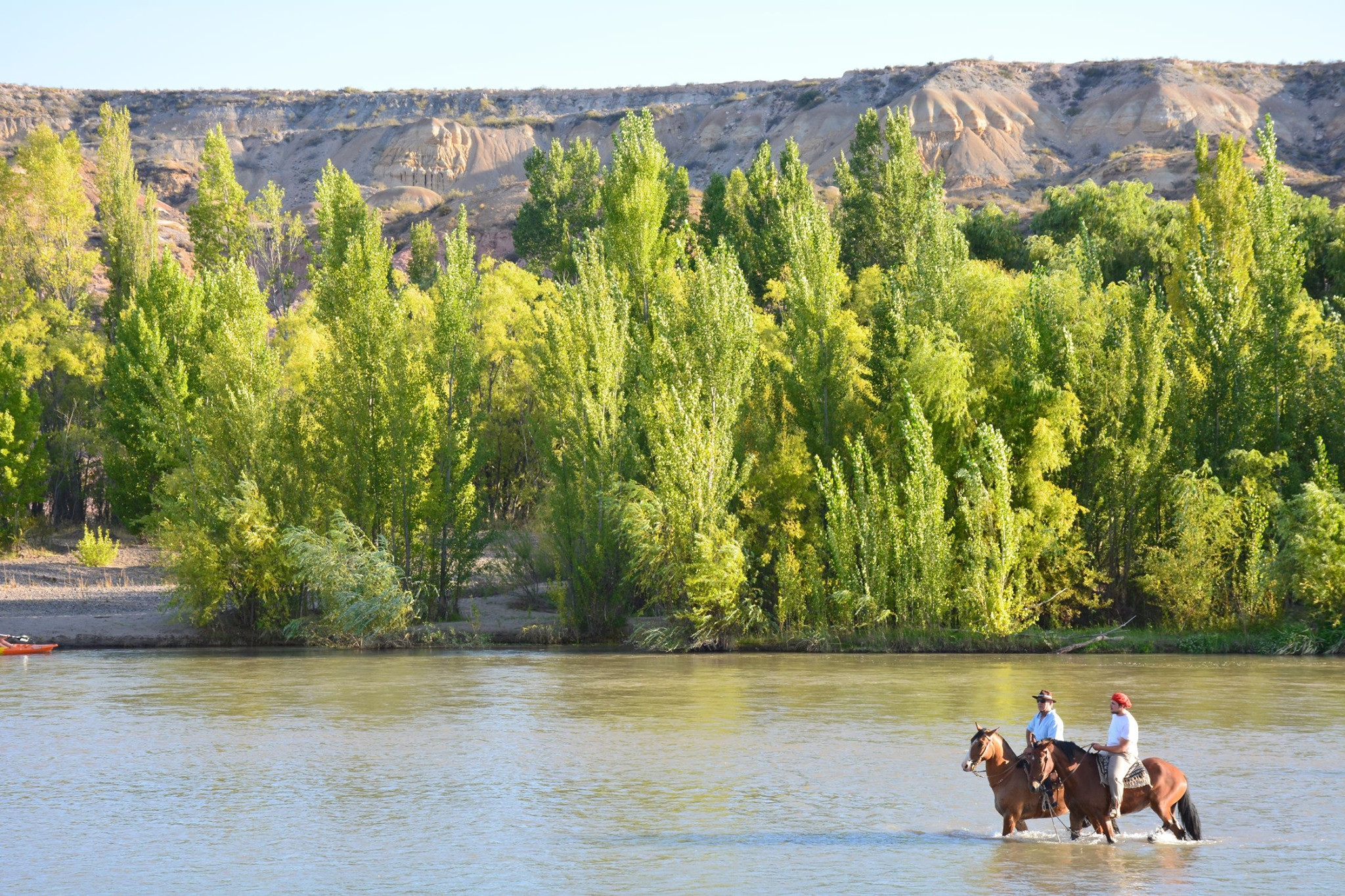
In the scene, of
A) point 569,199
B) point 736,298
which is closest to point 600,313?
point 736,298

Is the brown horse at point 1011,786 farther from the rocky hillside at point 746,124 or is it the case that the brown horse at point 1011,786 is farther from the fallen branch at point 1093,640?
the rocky hillside at point 746,124

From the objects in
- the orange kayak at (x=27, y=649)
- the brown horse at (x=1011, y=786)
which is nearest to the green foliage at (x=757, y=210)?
the orange kayak at (x=27, y=649)

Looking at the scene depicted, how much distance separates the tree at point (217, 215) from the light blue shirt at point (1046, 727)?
62.2 m

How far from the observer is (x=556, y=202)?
8669 centimetres

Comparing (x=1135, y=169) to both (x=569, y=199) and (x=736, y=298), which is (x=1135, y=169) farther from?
(x=736, y=298)

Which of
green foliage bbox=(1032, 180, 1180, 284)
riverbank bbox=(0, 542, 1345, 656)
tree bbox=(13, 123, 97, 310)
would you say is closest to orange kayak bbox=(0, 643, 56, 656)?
riverbank bbox=(0, 542, 1345, 656)

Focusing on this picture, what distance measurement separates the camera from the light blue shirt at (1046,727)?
607 inches

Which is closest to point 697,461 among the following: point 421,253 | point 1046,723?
point 1046,723

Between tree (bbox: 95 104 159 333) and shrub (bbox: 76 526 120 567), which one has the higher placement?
tree (bbox: 95 104 159 333)

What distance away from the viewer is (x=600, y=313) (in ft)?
135

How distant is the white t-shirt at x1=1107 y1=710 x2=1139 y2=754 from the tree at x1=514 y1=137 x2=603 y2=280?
6941cm

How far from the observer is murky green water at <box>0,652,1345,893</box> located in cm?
1474

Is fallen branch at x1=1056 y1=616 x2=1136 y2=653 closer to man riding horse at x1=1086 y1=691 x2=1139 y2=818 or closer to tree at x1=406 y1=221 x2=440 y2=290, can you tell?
man riding horse at x1=1086 y1=691 x2=1139 y2=818

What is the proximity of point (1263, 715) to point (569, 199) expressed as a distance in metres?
67.9
